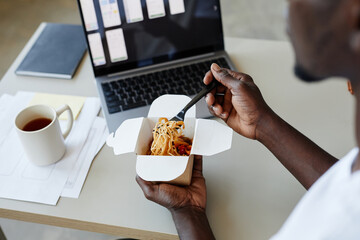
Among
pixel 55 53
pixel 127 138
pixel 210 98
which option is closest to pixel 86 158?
pixel 127 138

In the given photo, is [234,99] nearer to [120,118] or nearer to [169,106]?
[169,106]

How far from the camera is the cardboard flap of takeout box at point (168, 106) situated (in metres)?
0.95

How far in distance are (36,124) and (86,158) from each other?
0.14 meters

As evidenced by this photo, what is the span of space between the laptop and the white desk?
0.15 m

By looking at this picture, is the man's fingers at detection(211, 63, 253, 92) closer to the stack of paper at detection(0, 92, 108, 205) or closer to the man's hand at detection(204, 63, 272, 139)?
the man's hand at detection(204, 63, 272, 139)

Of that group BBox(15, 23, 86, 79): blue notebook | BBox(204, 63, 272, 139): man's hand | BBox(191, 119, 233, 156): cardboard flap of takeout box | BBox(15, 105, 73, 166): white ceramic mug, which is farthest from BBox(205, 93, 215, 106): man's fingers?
BBox(15, 23, 86, 79): blue notebook

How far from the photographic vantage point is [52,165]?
40.2 inches

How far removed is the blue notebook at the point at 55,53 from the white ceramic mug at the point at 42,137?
274 millimetres

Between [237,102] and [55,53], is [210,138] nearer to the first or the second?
[237,102]

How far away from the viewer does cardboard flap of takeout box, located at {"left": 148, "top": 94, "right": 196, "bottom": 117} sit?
0.95m

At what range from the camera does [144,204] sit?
3.10 feet

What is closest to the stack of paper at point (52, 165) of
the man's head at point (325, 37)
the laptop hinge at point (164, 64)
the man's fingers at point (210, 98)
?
the laptop hinge at point (164, 64)

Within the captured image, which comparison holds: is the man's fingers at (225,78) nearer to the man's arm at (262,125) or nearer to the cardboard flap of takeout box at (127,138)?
the man's arm at (262,125)

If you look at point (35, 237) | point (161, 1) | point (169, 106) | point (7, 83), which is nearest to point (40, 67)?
point (7, 83)
